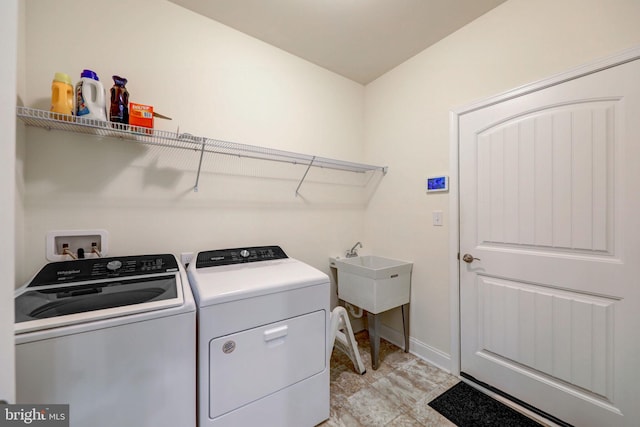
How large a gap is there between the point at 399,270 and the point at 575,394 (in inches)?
47.4

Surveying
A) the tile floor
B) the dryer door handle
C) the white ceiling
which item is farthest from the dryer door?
the white ceiling

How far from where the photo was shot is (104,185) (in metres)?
1.49

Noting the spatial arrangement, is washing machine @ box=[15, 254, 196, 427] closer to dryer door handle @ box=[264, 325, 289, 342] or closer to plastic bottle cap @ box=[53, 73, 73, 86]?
dryer door handle @ box=[264, 325, 289, 342]

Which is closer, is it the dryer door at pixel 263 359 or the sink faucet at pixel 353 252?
the dryer door at pixel 263 359

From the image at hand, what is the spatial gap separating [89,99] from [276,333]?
1564mm

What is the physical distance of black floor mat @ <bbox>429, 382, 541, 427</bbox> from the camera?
1483 millimetres

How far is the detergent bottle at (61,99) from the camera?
3.99ft

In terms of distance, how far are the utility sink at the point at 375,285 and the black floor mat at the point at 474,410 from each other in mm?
688

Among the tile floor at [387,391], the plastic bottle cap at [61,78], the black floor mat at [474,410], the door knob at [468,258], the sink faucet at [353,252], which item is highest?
the plastic bottle cap at [61,78]

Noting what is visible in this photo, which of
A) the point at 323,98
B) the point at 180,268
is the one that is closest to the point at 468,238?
the point at 323,98

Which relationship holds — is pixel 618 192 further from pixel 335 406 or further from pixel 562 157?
pixel 335 406

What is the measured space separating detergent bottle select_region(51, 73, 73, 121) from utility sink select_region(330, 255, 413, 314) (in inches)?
81.3

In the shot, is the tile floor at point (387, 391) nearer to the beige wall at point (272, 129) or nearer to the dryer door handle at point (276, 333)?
the beige wall at point (272, 129)

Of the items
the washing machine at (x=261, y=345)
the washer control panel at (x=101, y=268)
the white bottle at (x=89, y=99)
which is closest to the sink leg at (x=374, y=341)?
the washing machine at (x=261, y=345)
